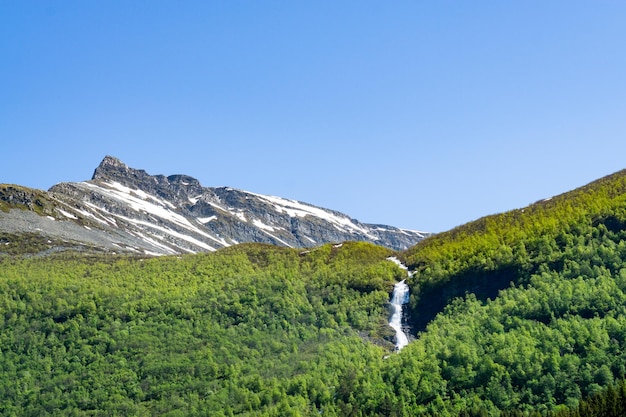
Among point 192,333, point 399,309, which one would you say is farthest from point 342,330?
point 192,333

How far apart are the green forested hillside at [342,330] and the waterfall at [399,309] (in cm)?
194

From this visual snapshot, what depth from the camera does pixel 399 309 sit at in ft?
525

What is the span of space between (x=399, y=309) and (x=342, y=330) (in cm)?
1780

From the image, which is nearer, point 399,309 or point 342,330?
point 342,330

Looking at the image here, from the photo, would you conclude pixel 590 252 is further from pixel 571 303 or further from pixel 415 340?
pixel 415 340

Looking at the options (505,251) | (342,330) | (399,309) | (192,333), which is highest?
(505,251)

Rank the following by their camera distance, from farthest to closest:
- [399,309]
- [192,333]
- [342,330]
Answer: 1. [399,309]
2. [192,333]
3. [342,330]

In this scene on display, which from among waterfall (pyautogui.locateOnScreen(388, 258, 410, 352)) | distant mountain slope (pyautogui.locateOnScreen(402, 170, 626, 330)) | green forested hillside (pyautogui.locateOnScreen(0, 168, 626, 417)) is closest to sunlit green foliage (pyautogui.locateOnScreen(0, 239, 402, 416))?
green forested hillside (pyautogui.locateOnScreen(0, 168, 626, 417))

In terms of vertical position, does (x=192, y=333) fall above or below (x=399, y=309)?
above

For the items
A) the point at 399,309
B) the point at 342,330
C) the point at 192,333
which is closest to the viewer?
the point at 342,330

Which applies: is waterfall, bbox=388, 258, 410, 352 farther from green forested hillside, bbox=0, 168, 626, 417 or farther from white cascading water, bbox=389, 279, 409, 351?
green forested hillside, bbox=0, 168, 626, 417

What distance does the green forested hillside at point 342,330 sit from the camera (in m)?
118

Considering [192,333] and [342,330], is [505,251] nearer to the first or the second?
[342,330]

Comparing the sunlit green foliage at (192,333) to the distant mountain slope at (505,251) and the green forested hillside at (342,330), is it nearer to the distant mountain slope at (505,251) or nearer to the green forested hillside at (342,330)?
the green forested hillside at (342,330)
